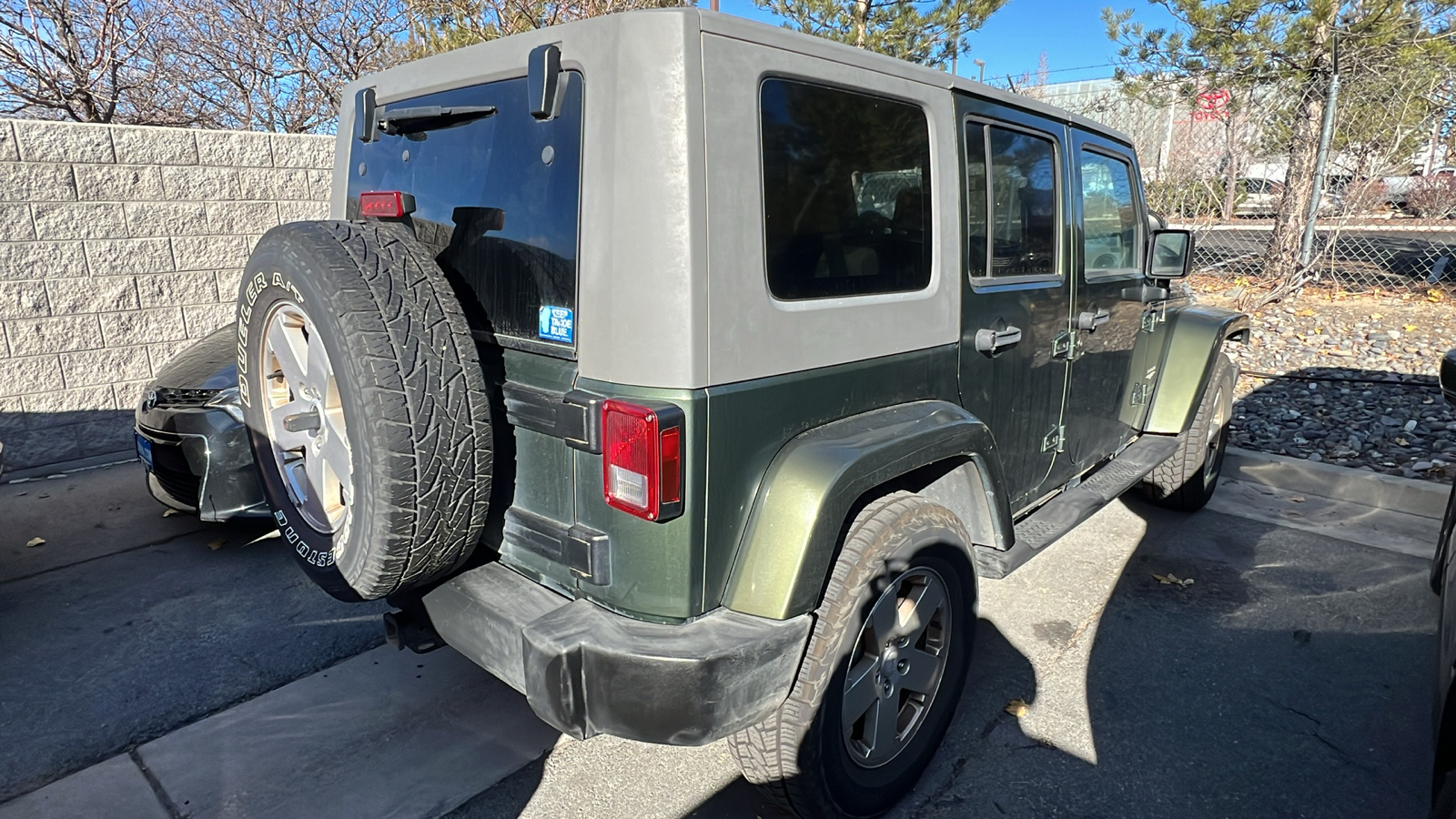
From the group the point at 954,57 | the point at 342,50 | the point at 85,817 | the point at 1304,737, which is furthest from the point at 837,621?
the point at 342,50

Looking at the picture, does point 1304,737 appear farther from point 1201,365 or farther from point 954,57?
point 954,57

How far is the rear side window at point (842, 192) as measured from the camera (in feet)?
6.94

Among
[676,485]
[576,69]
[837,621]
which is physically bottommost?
[837,621]

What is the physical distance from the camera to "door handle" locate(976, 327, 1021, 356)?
2848 millimetres

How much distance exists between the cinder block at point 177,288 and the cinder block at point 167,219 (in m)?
0.28

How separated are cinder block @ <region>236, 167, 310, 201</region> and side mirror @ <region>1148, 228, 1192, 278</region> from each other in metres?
5.86

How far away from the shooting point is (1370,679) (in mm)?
3275

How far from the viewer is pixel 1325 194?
27.7 ft

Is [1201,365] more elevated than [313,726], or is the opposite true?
[1201,365]

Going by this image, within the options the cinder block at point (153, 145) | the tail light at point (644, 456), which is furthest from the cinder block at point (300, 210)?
the tail light at point (644, 456)

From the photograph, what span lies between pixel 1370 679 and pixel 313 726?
401cm

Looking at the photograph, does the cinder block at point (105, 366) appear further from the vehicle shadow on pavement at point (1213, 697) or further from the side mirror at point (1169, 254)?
the side mirror at point (1169, 254)

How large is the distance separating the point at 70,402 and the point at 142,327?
648mm

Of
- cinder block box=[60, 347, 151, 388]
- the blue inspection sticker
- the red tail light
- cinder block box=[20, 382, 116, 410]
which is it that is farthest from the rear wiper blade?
cinder block box=[20, 382, 116, 410]
